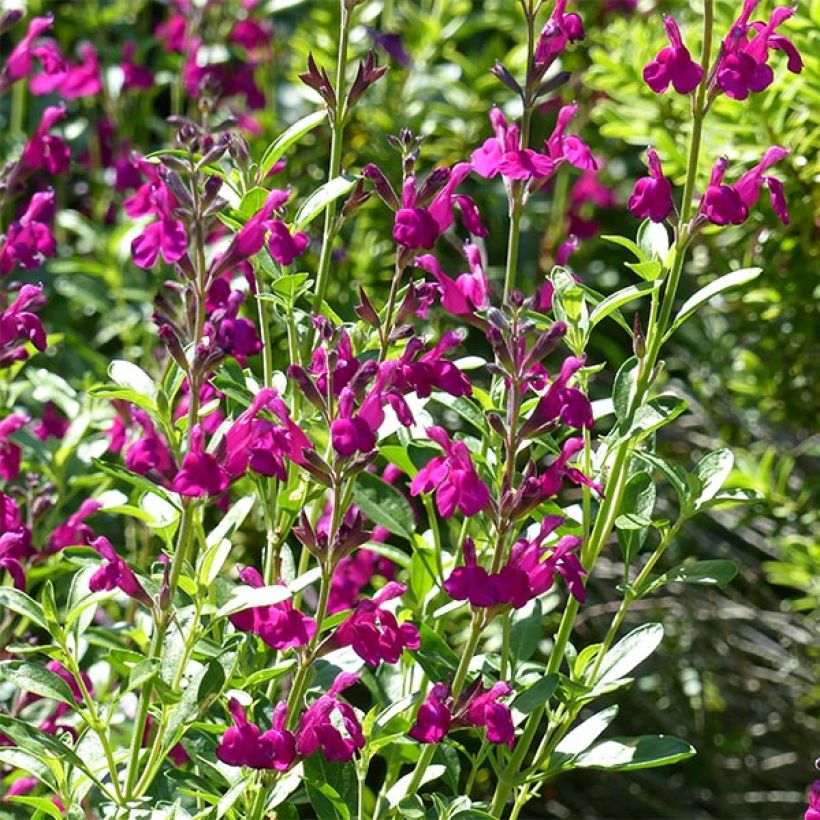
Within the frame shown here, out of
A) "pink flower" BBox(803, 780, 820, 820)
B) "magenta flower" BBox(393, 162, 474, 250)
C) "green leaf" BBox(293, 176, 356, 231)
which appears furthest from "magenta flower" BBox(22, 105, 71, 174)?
"pink flower" BBox(803, 780, 820, 820)

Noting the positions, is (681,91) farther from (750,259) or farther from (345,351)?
(750,259)

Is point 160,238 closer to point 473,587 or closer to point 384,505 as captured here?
point 384,505

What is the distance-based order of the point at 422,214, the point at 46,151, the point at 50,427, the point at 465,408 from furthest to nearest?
the point at 50,427 < the point at 46,151 < the point at 465,408 < the point at 422,214

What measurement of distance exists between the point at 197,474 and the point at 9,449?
2.55ft

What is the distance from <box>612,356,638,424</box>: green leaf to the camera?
1737 millimetres

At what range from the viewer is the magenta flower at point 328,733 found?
1.58 m

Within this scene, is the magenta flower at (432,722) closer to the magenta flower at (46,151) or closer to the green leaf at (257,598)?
the green leaf at (257,598)

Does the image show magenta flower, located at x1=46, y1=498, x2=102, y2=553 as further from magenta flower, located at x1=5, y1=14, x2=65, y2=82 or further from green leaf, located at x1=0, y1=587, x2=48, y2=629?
magenta flower, located at x1=5, y1=14, x2=65, y2=82

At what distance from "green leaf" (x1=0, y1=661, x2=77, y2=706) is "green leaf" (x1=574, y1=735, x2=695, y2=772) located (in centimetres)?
65

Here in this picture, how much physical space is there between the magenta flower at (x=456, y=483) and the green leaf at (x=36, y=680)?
1.62 feet

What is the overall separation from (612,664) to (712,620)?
1659 mm

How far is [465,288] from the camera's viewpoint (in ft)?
5.74

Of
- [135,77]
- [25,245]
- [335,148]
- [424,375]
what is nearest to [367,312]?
[424,375]

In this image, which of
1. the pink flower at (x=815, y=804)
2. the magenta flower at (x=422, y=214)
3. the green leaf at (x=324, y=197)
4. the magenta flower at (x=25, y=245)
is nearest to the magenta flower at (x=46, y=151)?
the magenta flower at (x=25, y=245)
